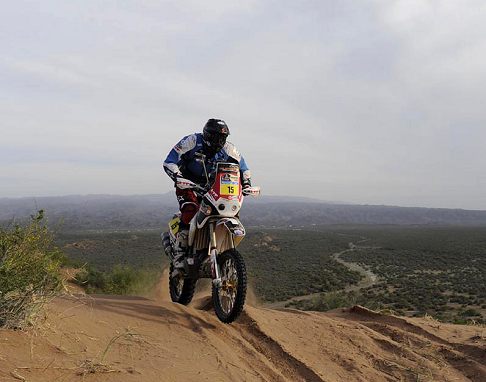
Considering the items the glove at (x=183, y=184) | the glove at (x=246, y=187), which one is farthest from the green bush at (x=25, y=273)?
the glove at (x=246, y=187)

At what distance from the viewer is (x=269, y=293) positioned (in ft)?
83.3

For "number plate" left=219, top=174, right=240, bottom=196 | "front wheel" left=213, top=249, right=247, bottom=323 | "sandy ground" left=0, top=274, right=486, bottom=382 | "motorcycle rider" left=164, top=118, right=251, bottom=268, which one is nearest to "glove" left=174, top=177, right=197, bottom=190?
"motorcycle rider" left=164, top=118, right=251, bottom=268

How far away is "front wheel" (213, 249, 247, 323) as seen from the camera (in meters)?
4.86

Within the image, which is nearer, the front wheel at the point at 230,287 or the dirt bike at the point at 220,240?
the front wheel at the point at 230,287

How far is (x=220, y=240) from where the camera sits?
5.56 m

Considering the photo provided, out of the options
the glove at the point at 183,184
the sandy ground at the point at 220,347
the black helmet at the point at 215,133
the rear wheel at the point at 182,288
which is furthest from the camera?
the rear wheel at the point at 182,288

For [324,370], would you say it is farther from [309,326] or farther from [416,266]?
[416,266]

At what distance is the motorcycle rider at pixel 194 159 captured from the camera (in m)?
5.81

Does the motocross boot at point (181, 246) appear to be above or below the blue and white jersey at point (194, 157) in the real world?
below

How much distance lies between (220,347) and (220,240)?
4.81ft

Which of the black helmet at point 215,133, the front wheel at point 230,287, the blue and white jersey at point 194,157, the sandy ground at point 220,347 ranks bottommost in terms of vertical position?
the sandy ground at point 220,347

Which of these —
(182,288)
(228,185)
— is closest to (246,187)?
(228,185)

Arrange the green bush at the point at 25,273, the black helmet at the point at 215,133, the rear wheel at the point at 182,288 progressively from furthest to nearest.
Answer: the rear wheel at the point at 182,288 → the black helmet at the point at 215,133 → the green bush at the point at 25,273

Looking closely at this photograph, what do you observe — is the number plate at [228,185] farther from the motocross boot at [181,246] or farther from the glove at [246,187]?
the motocross boot at [181,246]
